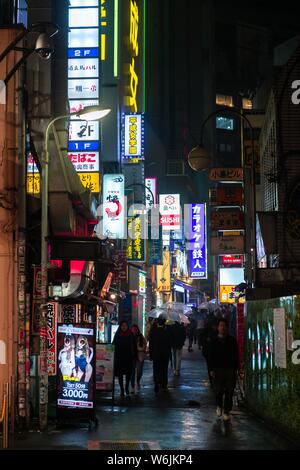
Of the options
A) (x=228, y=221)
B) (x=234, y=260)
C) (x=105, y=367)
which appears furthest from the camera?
(x=234, y=260)

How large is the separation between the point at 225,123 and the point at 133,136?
356 ft

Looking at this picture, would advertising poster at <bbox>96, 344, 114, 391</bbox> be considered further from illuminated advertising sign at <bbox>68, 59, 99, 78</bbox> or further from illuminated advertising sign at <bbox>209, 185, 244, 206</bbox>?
illuminated advertising sign at <bbox>68, 59, 99, 78</bbox>

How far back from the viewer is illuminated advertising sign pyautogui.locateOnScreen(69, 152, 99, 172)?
22.4 m

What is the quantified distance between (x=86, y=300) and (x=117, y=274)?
7415 millimetres

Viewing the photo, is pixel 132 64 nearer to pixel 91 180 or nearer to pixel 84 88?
pixel 84 88

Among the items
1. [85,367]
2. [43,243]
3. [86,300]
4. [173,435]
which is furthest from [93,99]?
[173,435]

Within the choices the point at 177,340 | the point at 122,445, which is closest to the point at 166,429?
the point at 122,445

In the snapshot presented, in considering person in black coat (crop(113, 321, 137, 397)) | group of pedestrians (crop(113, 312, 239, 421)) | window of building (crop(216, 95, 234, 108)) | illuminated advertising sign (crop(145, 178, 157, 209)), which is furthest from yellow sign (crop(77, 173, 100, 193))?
window of building (crop(216, 95, 234, 108))

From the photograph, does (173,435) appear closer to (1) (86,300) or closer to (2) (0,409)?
(2) (0,409)

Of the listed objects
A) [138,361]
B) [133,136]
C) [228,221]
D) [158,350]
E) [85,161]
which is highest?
[133,136]

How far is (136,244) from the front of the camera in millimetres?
30484

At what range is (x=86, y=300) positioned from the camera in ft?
61.2

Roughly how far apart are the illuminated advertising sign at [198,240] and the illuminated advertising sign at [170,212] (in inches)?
105

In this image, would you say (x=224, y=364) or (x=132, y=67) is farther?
(x=132, y=67)
